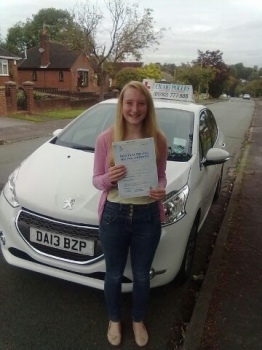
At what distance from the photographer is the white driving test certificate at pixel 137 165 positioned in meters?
2.05

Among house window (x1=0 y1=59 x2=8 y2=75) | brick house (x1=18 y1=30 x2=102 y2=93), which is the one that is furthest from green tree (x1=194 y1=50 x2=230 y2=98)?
house window (x1=0 y1=59 x2=8 y2=75)

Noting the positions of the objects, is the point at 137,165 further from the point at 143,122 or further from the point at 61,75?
the point at 61,75

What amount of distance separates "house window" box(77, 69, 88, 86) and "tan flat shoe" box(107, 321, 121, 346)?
1565 inches

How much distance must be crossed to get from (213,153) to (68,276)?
194 centimetres

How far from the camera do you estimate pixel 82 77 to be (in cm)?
4091

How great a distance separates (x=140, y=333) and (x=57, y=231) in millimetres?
964

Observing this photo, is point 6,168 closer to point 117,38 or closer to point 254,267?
point 254,267

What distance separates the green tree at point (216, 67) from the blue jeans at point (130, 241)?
70.7 m

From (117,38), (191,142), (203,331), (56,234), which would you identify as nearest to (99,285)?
(56,234)

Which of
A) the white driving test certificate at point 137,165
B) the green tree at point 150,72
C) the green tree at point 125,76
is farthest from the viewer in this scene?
the green tree at point 150,72

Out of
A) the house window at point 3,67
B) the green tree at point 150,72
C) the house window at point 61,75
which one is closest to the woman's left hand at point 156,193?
the house window at point 3,67

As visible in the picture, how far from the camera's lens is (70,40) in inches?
1158

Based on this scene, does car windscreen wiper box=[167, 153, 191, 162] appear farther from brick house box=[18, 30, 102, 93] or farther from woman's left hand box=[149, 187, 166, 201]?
brick house box=[18, 30, 102, 93]

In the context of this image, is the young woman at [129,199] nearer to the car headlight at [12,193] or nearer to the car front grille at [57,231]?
the car front grille at [57,231]
